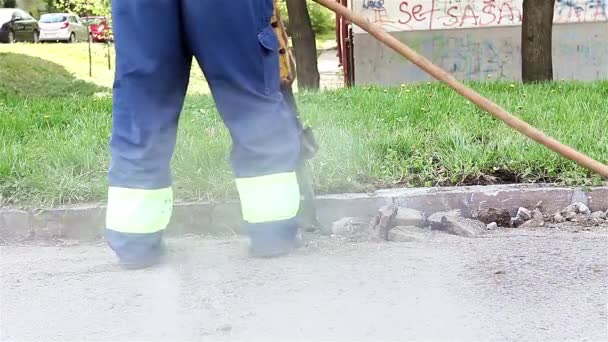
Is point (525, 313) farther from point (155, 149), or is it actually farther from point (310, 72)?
point (310, 72)

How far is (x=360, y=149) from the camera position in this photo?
4.36 m

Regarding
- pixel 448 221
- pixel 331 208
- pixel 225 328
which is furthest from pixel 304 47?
pixel 225 328

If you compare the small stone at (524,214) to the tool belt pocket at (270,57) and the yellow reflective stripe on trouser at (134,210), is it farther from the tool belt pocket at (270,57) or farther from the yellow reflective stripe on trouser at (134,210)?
the yellow reflective stripe on trouser at (134,210)

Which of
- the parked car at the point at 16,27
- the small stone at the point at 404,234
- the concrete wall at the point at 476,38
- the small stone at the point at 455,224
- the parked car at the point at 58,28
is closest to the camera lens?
the small stone at the point at 404,234

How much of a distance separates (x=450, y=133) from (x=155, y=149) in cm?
208

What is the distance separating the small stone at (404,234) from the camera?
3.51m

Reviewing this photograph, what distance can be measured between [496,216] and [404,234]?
56cm

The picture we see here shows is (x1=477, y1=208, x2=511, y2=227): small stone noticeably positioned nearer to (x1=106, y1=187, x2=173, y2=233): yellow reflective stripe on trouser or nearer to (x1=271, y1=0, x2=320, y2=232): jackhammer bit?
(x1=271, y1=0, x2=320, y2=232): jackhammer bit

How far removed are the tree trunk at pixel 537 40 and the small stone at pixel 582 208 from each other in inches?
219

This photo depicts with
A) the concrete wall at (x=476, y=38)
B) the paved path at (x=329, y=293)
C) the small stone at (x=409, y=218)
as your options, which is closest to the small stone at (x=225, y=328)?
the paved path at (x=329, y=293)

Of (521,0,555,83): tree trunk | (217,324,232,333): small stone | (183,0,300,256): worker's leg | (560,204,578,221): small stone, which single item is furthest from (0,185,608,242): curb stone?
(521,0,555,83): tree trunk

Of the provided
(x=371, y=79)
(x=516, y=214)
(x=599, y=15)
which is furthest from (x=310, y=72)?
(x=516, y=214)

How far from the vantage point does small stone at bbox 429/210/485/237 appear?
3625 millimetres

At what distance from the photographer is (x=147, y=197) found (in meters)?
3.01
